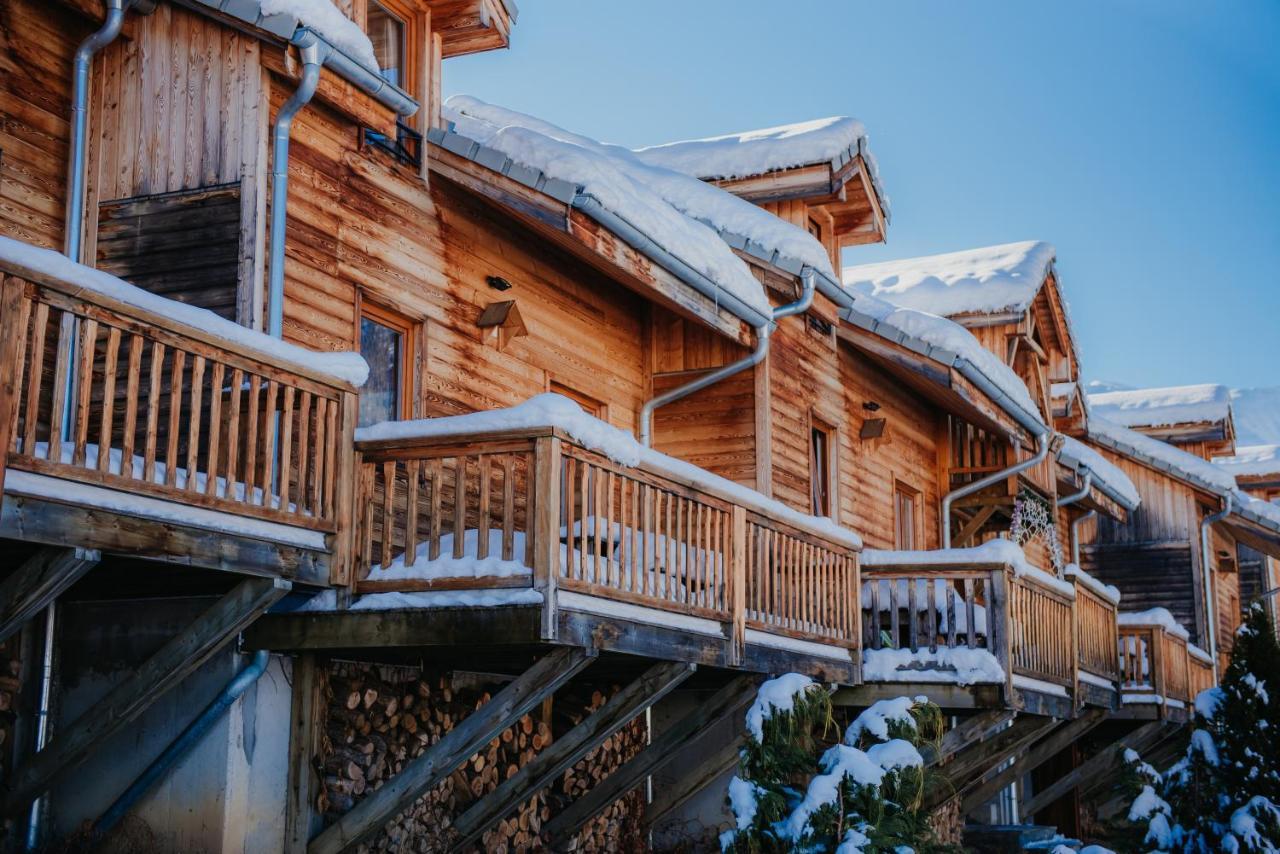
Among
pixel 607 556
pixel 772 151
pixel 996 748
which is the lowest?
pixel 996 748

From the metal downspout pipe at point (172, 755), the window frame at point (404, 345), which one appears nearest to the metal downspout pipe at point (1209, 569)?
the window frame at point (404, 345)

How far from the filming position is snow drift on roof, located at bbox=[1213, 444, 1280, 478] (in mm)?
36031

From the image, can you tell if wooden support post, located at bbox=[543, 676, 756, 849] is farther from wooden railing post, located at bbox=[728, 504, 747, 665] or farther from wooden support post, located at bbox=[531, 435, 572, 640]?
wooden support post, located at bbox=[531, 435, 572, 640]

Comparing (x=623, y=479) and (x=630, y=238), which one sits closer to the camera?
(x=623, y=479)

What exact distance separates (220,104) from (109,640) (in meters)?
3.28

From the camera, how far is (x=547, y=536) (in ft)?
27.5

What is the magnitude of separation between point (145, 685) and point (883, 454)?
12101 mm

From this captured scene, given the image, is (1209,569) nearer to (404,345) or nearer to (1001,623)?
(1001,623)

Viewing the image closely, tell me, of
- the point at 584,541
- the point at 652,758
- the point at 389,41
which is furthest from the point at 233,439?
the point at 389,41

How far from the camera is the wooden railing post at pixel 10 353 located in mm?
6465

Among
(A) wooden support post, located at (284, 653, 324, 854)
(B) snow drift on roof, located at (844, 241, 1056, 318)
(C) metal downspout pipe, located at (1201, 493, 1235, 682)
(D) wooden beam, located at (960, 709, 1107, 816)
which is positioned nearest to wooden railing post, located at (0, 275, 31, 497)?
(A) wooden support post, located at (284, 653, 324, 854)

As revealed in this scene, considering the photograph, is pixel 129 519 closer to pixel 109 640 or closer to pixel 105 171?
pixel 109 640

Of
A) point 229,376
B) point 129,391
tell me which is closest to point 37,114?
→ point 229,376

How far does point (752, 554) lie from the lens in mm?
11188
